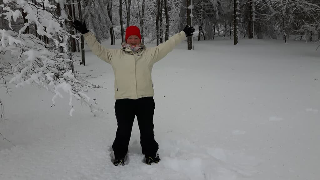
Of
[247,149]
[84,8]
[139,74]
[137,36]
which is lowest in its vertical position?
[247,149]

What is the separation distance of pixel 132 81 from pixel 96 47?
27.1 inches

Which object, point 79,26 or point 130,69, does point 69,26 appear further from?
point 130,69

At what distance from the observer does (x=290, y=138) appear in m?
4.89

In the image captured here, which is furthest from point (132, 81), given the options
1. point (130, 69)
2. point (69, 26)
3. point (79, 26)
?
point (69, 26)

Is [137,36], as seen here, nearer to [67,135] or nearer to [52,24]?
[52,24]

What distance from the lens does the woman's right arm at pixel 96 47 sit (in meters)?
3.62

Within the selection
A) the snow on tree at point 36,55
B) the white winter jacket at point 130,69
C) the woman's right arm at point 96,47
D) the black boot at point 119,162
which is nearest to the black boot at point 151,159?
the black boot at point 119,162

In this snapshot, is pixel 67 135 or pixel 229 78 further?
pixel 229 78

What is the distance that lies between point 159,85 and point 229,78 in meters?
3.15

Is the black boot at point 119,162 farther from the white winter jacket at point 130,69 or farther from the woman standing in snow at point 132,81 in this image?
the white winter jacket at point 130,69

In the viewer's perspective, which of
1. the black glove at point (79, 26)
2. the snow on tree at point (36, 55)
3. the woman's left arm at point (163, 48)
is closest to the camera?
the snow on tree at point (36, 55)

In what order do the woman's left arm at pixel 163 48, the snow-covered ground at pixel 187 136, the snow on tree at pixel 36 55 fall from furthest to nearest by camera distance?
the woman's left arm at pixel 163 48 < the snow-covered ground at pixel 187 136 < the snow on tree at pixel 36 55

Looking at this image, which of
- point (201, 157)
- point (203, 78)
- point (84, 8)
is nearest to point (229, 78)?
point (203, 78)

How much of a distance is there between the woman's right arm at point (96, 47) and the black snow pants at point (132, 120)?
663 millimetres
